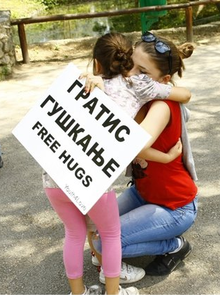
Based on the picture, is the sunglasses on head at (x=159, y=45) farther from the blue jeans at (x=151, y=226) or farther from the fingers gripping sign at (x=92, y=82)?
the blue jeans at (x=151, y=226)

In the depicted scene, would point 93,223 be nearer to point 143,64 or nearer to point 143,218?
point 143,218

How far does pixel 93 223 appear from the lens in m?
2.20

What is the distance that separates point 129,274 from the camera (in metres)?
2.44

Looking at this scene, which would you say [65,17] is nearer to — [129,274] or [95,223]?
[129,274]

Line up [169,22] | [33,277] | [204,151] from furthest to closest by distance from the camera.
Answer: [169,22] → [204,151] → [33,277]

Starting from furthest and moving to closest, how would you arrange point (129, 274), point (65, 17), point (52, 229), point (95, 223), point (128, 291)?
point (65, 17)
point (52, 229)
point (129, 274)
point (128, 291)
point (95, 223)

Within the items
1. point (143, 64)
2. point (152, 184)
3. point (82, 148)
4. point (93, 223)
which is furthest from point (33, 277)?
point (143, 64)

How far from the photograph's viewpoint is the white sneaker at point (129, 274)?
95.8 inches

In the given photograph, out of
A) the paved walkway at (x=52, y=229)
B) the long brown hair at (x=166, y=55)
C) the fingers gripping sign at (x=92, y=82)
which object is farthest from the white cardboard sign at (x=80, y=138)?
the paved walkway at (x=52, y=229)

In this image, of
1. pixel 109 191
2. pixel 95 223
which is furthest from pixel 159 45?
pixel 95 223

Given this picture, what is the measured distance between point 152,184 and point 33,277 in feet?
2.75

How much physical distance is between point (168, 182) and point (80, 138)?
58 cm

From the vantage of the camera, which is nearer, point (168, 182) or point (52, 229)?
point (168, 182)

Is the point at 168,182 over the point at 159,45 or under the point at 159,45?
under
